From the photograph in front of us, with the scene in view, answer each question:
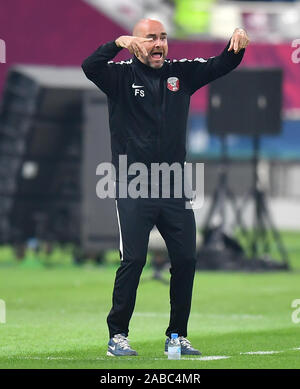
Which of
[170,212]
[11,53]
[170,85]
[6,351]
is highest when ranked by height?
[11,53]

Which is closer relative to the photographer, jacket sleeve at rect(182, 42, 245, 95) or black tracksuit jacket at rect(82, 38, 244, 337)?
black tracksuit jacket at rect(82, 38, 244, 337)

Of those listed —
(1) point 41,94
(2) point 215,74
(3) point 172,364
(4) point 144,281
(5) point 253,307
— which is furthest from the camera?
(1) point 41,94

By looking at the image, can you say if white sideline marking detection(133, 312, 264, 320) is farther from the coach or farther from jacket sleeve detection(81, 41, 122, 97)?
jacket sleeve detection(81, 41, 122, 97)

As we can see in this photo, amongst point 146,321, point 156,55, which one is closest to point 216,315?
point 146,321

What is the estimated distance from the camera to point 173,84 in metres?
9.59

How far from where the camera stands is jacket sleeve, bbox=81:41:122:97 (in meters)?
9.28

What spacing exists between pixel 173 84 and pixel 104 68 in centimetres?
53

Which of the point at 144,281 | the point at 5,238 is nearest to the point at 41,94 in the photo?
the point at 5,238

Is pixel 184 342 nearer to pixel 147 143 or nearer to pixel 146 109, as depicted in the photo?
pixel 147 143

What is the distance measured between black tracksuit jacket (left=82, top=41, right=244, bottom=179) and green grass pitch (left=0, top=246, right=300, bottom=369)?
146 cm

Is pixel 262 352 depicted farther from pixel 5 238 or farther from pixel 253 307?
pixel 5 238

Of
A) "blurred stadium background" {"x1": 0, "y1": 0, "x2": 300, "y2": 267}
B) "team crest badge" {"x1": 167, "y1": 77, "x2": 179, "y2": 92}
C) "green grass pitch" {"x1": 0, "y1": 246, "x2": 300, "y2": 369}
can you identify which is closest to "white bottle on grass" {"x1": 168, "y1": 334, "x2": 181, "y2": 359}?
"green grass pitch" {"x1": 0, "y1": 246, "x2": 300, "y2": 369}

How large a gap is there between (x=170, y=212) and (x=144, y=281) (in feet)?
31.3

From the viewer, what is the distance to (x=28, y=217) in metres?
24.0
